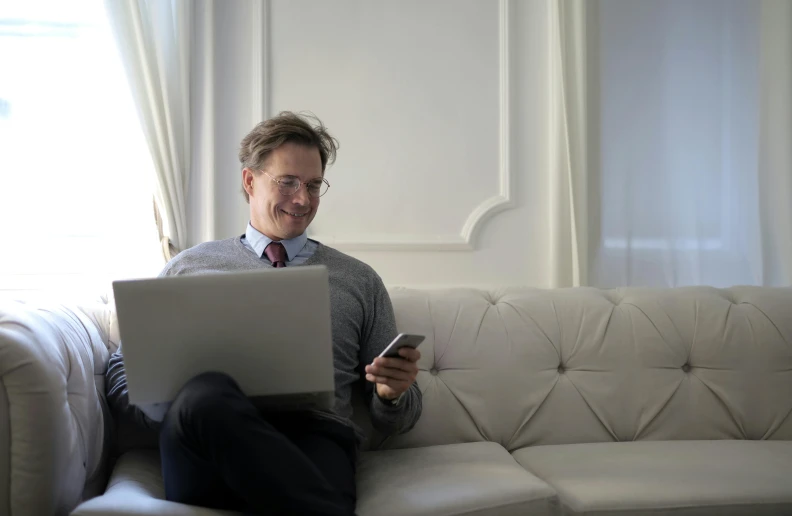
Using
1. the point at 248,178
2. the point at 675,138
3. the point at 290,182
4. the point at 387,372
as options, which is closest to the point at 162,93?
the point at 248,178

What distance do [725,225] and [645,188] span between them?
0.33 meters

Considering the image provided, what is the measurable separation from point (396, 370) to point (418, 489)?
0.75ft

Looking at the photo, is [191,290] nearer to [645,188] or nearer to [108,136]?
[108,136]

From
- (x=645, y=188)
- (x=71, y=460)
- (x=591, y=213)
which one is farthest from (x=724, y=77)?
(x=71, y=460)

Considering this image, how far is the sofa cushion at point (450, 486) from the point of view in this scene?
50.8 inches

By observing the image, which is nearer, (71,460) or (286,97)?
(71,460)

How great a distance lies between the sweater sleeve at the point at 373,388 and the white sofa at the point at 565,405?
0.09 m

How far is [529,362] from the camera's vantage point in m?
1.82

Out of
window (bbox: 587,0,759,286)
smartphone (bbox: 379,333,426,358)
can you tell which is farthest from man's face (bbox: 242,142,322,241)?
window (bbox: 587,0,759,286)

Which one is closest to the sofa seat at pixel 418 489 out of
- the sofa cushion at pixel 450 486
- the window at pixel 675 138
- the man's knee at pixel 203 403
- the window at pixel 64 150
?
the sofa cushion at pixel 450 486

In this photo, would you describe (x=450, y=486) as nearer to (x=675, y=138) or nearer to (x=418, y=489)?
(x=418, y=489)

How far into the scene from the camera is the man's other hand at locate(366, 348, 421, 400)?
1.38 metres

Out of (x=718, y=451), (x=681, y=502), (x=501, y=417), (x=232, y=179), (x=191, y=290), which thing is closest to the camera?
(x=191, y=290)

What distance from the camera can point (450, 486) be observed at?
1.36 metres
